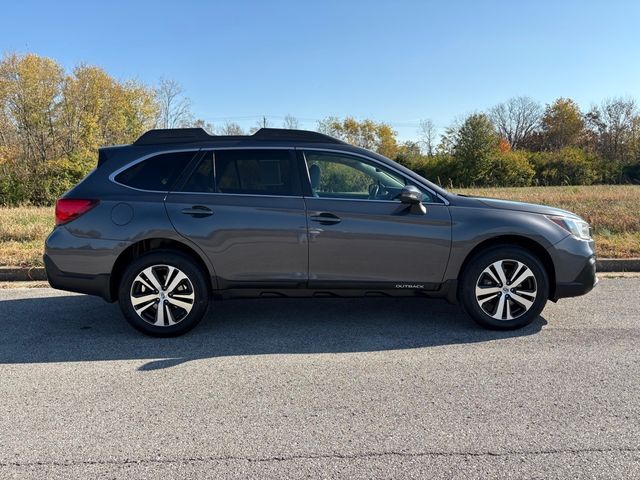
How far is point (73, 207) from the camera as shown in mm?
4652

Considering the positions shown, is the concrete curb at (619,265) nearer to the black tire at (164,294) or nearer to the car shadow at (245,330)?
the car shadow at (245,330)

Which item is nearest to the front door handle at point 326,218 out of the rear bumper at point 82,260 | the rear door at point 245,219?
the rear door at point 245,219

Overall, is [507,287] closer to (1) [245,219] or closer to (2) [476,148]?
(1) [245,219]

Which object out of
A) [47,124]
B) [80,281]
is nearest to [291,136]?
[80,281]

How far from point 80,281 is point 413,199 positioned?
124 inches

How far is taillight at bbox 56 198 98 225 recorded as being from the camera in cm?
464

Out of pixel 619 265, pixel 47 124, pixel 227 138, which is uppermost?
pixel 47 124

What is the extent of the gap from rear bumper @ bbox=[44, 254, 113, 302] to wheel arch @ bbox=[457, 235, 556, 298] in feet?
10.8

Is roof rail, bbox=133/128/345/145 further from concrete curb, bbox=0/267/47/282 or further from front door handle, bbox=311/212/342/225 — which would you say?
concrete curb, bbox=0/267/47/282

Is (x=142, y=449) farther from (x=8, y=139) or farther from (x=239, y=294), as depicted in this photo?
(x=8, y=139)

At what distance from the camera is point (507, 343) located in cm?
450

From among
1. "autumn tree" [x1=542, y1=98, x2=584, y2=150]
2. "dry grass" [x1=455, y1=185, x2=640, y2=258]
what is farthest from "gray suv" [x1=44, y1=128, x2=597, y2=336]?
"autumn tree" [x1=542, y1=98, x2=584, y2=150]

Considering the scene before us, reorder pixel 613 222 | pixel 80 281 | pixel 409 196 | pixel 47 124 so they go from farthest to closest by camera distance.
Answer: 1. pixel 47 124
2. pixel 613 222
3. pixel 80 281
4. pixel 409 196

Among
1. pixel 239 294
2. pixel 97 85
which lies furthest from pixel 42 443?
pixel 97 85
